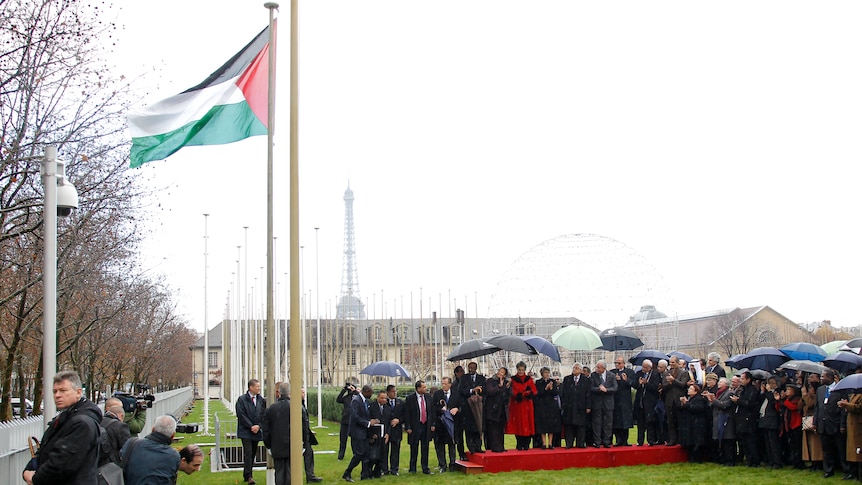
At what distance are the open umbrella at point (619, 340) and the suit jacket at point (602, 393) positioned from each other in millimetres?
3814

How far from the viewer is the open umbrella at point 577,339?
2139 centimetres

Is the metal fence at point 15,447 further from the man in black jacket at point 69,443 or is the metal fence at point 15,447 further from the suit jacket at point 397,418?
the suit jacket at point 397,418

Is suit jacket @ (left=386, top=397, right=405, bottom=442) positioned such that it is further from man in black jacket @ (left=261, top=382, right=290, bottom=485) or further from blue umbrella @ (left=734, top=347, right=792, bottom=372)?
blue umbrella @ (left=734, top=347, right=792, bottom=372)

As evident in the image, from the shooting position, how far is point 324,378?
240ft

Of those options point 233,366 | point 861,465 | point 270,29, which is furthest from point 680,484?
point 233,366

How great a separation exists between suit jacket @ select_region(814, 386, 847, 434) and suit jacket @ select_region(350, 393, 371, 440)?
28.5 feet

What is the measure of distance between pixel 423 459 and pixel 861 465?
839 centimetres

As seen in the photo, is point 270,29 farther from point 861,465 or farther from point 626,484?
point 861,465

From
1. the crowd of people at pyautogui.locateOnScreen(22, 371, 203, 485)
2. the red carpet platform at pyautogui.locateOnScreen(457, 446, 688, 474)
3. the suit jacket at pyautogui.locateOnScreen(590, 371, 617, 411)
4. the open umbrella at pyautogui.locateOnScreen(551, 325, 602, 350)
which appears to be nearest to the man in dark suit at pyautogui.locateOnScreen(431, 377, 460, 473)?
the red carpet platform at pyautogui.locateOnScreen(457, 446, 688, 474)

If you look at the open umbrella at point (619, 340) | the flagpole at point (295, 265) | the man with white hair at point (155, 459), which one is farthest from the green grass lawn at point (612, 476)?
the man with white hair at point (155, 459)

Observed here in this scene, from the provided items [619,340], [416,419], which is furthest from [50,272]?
[619,340]

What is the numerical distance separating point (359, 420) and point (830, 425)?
8.95 meters

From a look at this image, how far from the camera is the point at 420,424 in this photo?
19.1 metres

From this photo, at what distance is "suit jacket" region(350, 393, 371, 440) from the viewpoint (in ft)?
59.7
